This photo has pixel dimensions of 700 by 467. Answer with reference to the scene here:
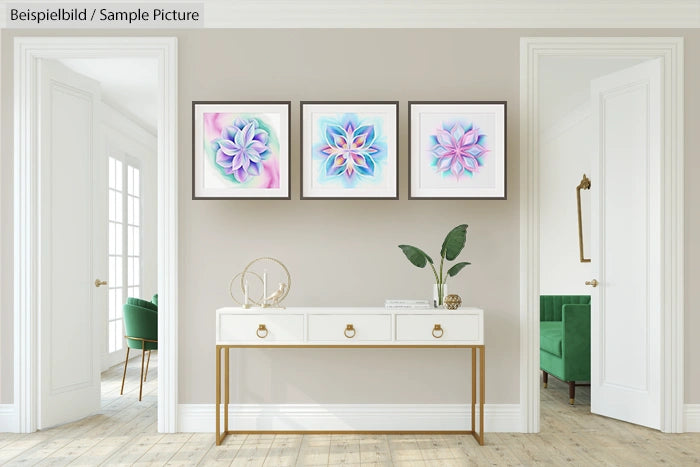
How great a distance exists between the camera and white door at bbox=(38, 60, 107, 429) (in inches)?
156

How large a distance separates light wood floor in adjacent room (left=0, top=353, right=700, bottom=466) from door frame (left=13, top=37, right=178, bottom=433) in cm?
27

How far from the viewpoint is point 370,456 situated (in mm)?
3408

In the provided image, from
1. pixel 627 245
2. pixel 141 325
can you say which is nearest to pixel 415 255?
pixel 627 245

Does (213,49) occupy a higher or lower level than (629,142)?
higher

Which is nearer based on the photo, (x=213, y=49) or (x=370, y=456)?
(x=370, y=456)

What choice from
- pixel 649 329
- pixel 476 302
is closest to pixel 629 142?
pixel 649 329

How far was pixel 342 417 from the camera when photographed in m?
3.87

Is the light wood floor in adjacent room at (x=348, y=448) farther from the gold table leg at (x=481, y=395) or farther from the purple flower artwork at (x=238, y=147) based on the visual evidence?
the purple flower artwork at (x=238, y=147)

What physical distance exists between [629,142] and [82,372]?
12.4ft

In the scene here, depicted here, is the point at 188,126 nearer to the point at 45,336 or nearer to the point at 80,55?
the point at 80,55

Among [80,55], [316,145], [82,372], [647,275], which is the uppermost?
[80,55]

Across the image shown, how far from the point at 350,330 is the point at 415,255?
540mm
